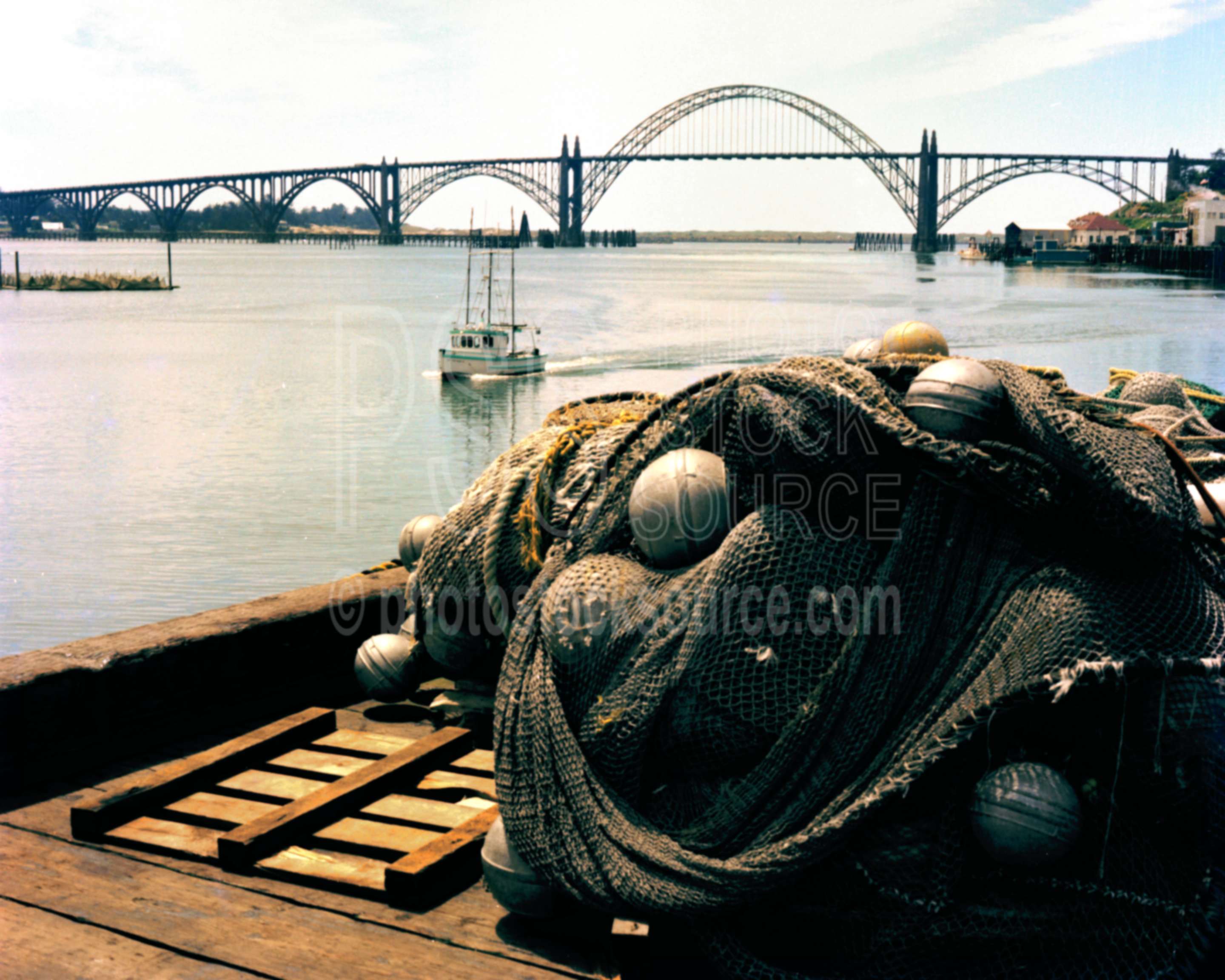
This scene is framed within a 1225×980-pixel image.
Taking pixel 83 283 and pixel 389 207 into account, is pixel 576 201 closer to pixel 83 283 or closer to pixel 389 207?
pixel 389 207

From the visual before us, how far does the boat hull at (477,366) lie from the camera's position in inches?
1410

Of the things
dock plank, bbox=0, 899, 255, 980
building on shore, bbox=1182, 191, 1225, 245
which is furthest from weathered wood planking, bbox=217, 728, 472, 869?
building on shore, bbox=1182, 191, 1225, 245

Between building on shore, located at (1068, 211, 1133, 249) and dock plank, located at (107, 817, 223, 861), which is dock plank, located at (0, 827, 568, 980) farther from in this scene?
building on shore, located at (1068, 211, 1133, 249)

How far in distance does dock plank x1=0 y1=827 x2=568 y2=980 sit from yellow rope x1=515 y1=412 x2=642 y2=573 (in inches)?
59.1

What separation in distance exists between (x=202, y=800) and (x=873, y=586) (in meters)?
2.37

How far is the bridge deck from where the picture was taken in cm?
315

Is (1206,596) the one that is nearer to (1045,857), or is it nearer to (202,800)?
(1045,857)

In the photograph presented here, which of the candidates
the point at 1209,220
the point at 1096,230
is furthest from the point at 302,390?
the point at 1096,230

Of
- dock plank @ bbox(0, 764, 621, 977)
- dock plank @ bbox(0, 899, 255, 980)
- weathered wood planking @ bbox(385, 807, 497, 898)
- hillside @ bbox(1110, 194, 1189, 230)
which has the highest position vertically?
hillside @ bbox(1110, 194, 1189, 230)

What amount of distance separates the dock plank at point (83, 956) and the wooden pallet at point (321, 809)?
1.58ft

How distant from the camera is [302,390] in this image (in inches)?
1296

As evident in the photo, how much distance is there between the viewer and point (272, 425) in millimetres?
26625

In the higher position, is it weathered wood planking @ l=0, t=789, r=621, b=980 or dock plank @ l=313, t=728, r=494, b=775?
dock plank @ l=313, t=728, r=494, b=775

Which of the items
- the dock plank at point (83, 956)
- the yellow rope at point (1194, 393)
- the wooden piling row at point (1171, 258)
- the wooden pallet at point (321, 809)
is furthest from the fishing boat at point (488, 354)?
the wooden piling row at point (1171, 258)
